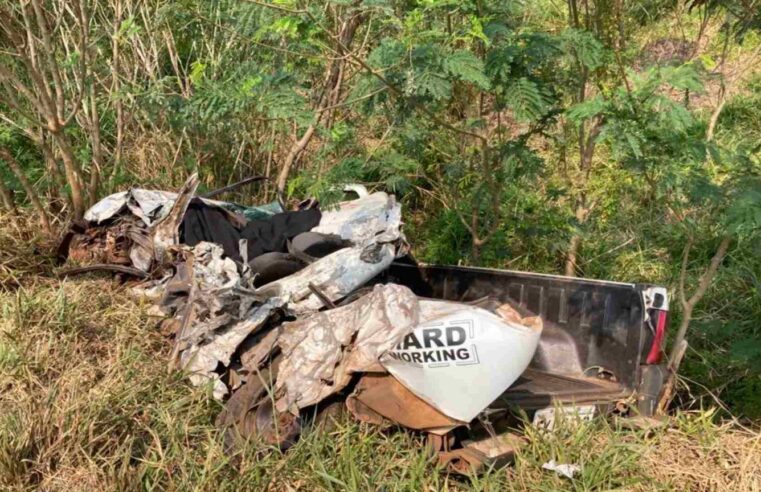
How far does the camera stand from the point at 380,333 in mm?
3074

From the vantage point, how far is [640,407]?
3.45m

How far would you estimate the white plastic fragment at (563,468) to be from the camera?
3102 millimetres

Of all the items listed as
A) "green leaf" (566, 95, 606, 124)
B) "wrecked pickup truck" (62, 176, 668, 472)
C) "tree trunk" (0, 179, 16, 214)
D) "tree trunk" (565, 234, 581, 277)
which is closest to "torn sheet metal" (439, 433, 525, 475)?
"wrecked pickup truck" (62, 176, 668, 472)

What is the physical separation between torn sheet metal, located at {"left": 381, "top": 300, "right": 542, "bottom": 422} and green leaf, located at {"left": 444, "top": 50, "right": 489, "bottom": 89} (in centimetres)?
105

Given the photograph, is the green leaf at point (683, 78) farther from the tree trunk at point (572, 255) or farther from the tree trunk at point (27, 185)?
the tree trunk at point (27, 185)

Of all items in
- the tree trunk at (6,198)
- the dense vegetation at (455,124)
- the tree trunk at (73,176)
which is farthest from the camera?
the tree trunk at (6,198)

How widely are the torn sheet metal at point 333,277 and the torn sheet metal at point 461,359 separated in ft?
2.82

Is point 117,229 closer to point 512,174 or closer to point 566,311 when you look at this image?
point 512,174

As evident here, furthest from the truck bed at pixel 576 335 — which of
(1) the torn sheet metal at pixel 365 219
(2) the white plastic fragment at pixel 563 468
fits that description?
(1) the torn sheet metal at pixel 365 219

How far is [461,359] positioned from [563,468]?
676 millimetres

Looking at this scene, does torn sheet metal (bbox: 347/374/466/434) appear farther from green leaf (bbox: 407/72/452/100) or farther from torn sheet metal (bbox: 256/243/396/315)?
green leaf (bbox: 407/72/452/100)

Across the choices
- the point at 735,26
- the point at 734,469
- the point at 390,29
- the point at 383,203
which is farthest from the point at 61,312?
the point at 735,26

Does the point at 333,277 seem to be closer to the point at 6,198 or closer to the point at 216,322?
the point at 216,322

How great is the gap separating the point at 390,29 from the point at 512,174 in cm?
133
